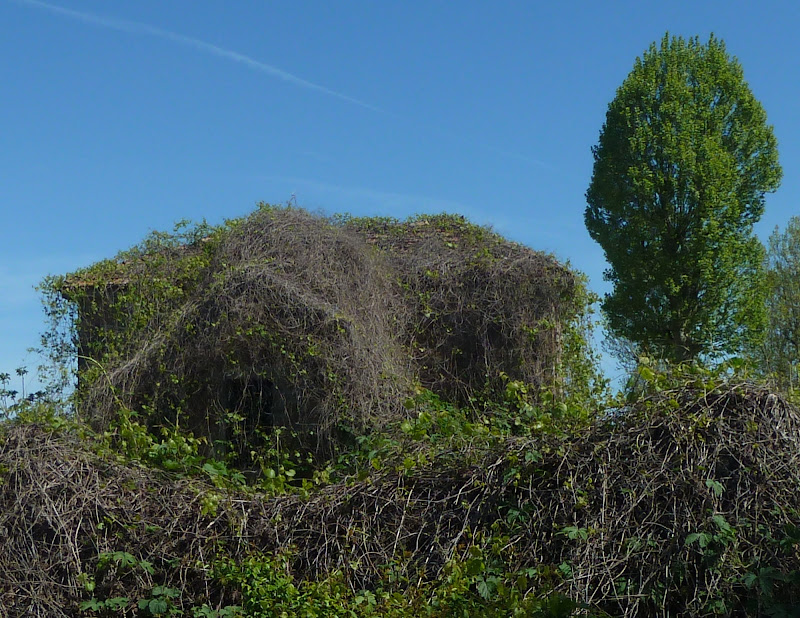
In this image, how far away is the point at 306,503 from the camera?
23.7ft

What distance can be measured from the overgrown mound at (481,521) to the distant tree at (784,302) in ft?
73.5

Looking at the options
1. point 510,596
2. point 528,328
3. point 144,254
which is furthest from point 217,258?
point 510,596

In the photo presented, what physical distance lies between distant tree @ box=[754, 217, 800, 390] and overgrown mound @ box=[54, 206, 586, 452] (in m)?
17.4

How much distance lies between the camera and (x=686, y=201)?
21.4 meters

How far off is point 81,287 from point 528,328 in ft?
24.0

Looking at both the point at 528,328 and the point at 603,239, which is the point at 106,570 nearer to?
the point at 528,328

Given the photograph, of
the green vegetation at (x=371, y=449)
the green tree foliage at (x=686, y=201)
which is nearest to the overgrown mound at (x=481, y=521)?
the green vegetation at (x=371, y=449)

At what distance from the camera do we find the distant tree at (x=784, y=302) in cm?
2778

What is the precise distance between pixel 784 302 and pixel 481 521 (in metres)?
25.4

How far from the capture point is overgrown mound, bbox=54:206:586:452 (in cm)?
1050

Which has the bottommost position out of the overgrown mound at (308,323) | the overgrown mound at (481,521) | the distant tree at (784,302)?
the overgrown mound at (481,521)

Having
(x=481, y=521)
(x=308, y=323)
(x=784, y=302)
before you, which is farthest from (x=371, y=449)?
(x=784, y=302)

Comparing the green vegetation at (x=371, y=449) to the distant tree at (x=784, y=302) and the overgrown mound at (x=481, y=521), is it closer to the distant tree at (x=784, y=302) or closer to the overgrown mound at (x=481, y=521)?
the overgrown mound at (x=481, y=521)

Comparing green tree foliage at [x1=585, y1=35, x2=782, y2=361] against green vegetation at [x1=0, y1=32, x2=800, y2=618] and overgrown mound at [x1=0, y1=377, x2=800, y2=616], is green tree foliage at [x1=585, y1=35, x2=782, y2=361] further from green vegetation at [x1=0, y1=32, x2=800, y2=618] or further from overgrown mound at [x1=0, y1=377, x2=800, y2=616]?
overgrown mound at [x1=0, y1=377, x2=800, y2=616]
